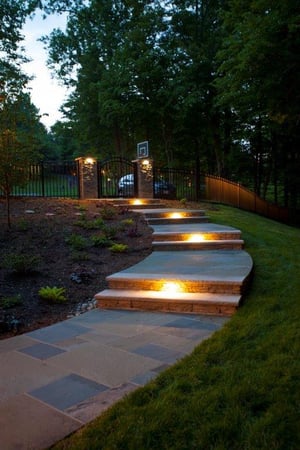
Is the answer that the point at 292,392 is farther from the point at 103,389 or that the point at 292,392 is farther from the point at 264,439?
the point at 103,389

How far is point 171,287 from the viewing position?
162 inches

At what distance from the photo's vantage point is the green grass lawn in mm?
1703

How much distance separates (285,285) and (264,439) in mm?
2652

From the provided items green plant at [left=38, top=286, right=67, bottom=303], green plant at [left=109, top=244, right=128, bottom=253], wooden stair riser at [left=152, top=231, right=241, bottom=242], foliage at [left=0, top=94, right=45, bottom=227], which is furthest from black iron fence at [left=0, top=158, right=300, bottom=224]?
green plant at [left=38, top=286, right=67, bottom=303]

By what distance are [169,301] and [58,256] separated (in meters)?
2.39

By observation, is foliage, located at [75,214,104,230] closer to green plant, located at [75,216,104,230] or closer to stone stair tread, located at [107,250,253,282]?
green plant, located at [75,216,104,230]

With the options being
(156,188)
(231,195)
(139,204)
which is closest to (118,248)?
(139,204)

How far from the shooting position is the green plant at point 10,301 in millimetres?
3805

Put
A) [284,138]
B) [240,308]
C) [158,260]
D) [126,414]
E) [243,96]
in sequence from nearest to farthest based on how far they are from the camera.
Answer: [126,414] → [240,308] → [158,260] → [243,96] → [284,138]

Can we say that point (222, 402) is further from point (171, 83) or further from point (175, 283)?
point (171, 83)

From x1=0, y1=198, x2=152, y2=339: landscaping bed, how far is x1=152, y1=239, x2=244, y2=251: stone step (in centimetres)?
23

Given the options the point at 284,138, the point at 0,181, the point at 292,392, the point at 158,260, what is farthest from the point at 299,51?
the point at 284,138

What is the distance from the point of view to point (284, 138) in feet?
60.1

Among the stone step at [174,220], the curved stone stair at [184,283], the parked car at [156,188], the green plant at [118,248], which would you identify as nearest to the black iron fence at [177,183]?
the parked car at [156,188]
